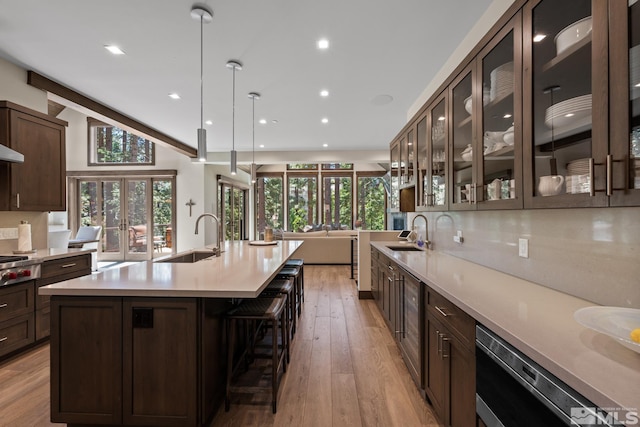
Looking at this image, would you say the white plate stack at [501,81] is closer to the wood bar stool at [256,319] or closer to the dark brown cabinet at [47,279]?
the wood bar stool at [256,319]

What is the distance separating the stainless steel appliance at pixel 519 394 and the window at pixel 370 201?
9424 mm

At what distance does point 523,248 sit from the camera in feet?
5.81

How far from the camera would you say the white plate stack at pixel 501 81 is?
153 centimetres

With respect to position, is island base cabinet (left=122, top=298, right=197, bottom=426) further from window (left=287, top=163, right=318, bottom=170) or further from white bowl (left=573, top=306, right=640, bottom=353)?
window (left=287, top=163, right=318, bottom=170)

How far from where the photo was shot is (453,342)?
146 cm

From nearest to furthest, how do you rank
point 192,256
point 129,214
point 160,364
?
point 160,364 < point 192,256 < point 129,214

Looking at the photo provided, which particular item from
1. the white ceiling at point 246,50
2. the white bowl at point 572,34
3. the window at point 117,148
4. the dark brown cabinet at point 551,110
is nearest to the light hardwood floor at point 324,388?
the dark brown cabinet at point 551,110

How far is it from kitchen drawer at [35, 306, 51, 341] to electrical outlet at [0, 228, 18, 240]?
877 millimetres

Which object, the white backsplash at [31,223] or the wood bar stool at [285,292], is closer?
the wood bar stool at [285,292]

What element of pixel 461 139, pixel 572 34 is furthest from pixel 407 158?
pixel 572 34

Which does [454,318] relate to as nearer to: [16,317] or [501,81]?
[501,81]

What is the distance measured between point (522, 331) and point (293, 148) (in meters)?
6.67

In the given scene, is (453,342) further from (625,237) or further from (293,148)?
(293,148)

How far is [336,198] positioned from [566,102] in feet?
32.0
